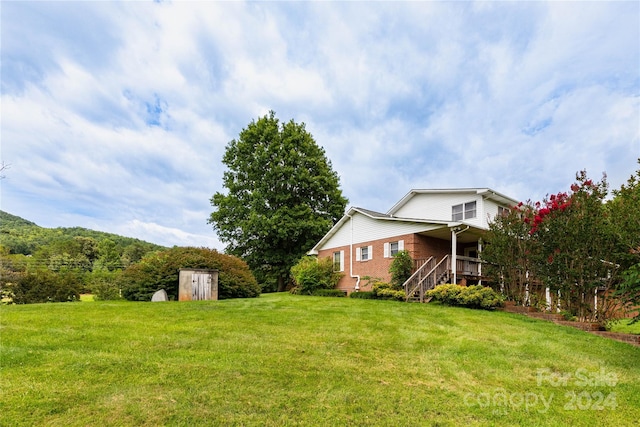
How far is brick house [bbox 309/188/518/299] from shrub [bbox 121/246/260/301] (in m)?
7.14

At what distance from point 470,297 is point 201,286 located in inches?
401

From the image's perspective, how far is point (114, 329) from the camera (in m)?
6.28

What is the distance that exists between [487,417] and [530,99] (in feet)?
50.7

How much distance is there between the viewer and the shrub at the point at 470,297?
39.3 feet

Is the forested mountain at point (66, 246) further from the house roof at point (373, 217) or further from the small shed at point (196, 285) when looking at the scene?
the house roof at point (373, 217)

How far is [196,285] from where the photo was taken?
13242 millimetres

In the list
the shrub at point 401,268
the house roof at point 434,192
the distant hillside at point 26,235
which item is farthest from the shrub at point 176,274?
the distant hillside at point 26,235

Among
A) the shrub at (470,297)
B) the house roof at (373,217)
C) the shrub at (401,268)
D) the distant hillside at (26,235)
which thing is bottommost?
the shrub at (470,297)

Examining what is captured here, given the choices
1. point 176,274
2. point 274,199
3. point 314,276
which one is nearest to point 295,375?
point 176,274

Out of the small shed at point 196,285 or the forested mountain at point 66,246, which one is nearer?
the small shed at point 196,285

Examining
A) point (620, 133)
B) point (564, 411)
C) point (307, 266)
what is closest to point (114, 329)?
point (564, 411)

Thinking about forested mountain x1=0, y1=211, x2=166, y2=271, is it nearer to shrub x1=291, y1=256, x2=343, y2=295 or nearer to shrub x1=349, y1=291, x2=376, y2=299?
shrub x1=291, y1=256, x2=343, y2=295

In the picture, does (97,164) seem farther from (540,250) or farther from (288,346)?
(540,250)

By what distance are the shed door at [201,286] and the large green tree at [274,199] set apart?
1246 centimetres
